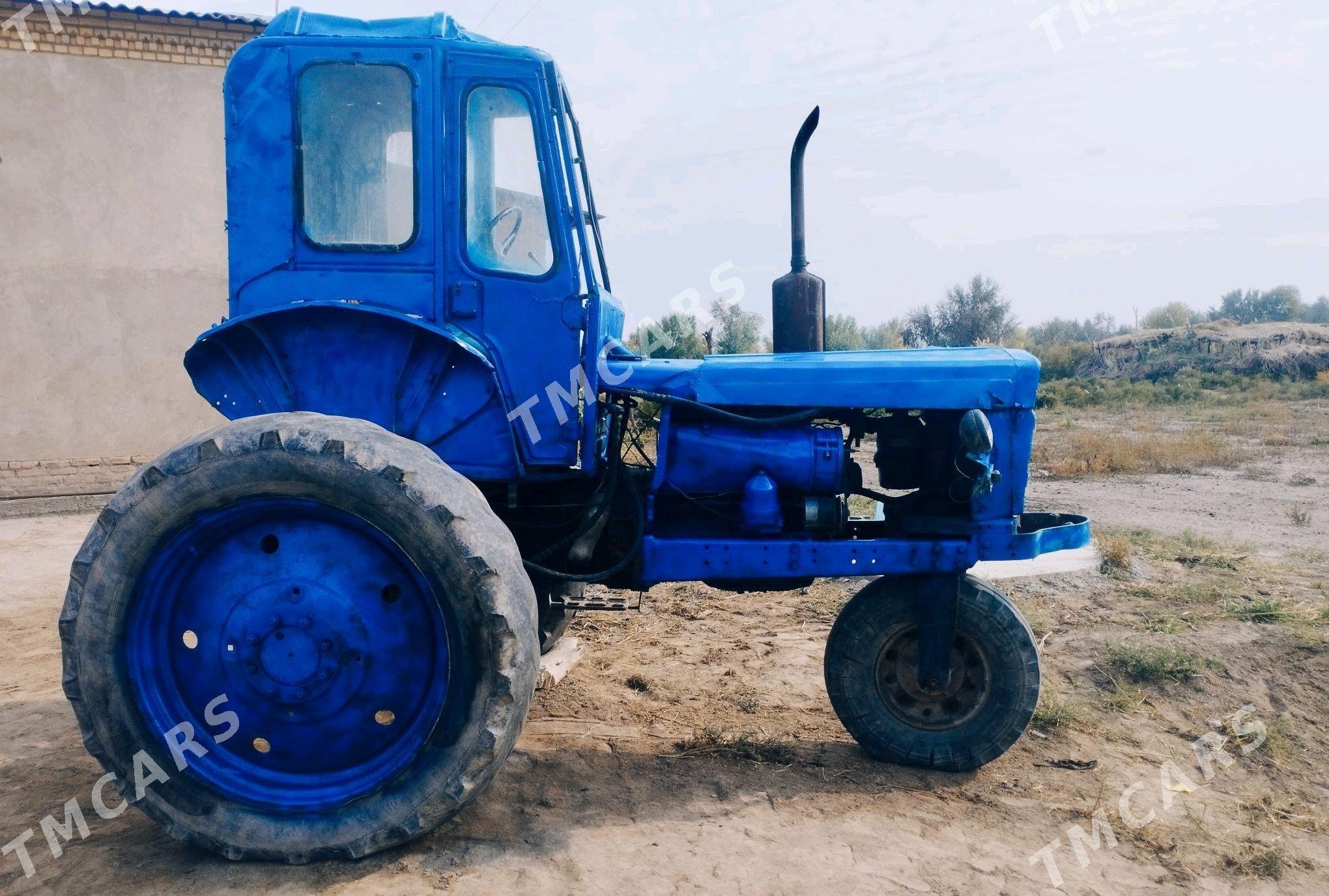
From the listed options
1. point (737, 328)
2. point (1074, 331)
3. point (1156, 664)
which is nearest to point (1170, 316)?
point (1074, 331)

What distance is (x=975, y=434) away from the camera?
358 cm

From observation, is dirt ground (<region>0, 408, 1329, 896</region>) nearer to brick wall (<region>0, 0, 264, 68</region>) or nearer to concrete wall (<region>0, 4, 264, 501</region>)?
concrete wall (<region>0, 4, 264, 501</region>)

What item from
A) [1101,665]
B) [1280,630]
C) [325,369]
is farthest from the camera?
[1280,630]

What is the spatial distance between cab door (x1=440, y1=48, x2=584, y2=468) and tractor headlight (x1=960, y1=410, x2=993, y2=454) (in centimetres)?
152

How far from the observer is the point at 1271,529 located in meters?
8.59

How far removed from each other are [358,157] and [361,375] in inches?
33.0

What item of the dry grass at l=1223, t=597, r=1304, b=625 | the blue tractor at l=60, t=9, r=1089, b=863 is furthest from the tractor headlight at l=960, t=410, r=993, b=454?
the dry grass at l=1223, t=597, r=1304, b=625

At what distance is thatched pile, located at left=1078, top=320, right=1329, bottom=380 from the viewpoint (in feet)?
80.3

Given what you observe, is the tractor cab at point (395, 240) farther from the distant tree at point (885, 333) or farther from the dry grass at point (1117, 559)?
the distant tree at point (885, 333)

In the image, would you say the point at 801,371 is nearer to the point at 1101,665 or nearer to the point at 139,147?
the point at 1101,665

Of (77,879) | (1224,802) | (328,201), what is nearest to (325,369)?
(328,201)

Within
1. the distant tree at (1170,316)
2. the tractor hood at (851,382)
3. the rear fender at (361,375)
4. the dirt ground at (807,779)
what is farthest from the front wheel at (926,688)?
the distant tree at (1170,316)

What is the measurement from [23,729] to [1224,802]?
17.0 feet

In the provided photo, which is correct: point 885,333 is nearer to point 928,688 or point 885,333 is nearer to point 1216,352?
point 1216,352
